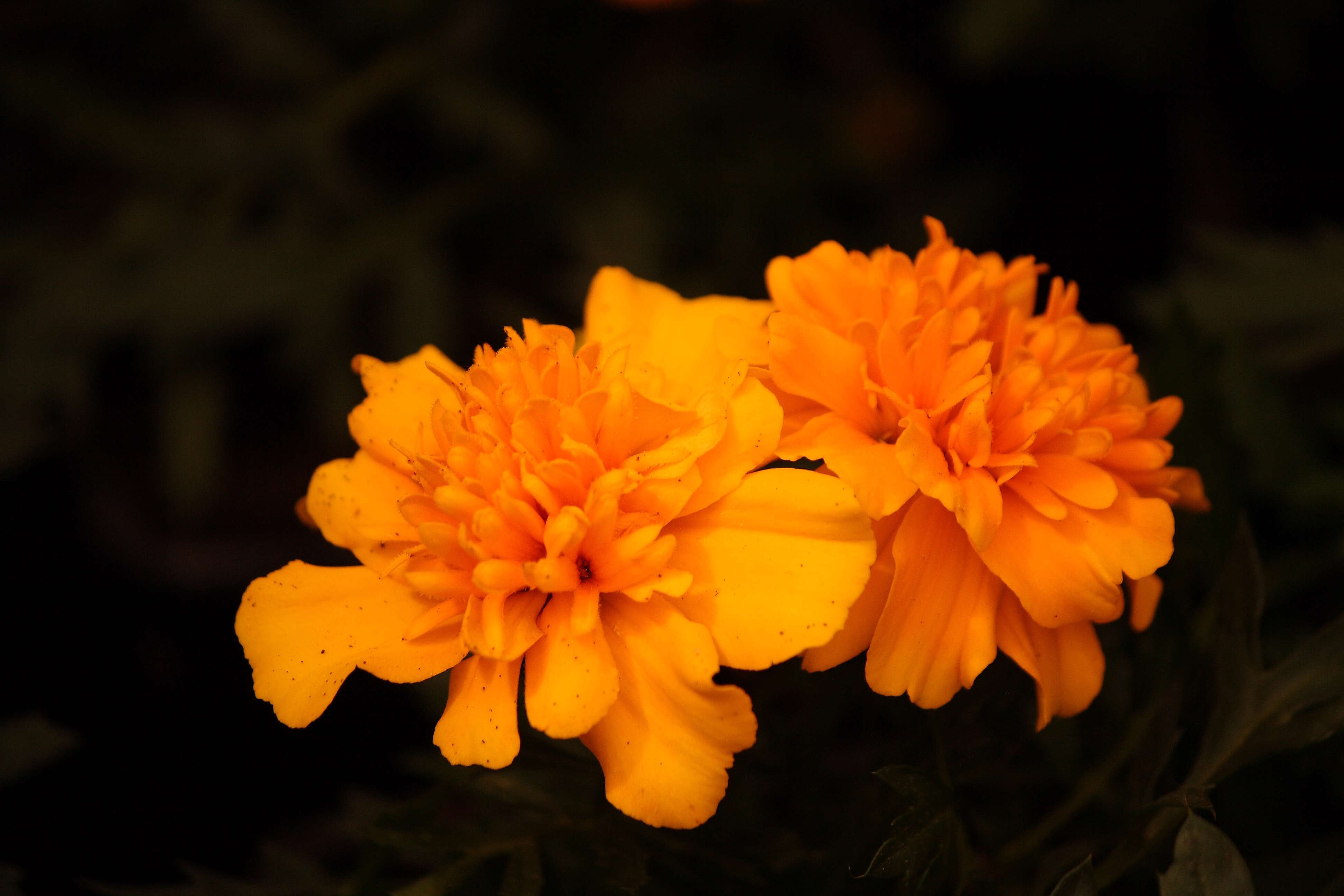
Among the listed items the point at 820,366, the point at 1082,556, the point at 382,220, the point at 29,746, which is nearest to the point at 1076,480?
the point at 1082,556

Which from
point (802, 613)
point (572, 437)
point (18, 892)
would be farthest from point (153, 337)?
point (802, 613)

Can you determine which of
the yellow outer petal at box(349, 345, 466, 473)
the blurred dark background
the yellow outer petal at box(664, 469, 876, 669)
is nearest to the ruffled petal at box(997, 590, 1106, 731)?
the yellow outer petal at box(664, 469, 876, 669)

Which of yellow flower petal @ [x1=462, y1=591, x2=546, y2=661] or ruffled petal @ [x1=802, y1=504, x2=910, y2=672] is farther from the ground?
yellow flower petal @ [x1=462, y1=591, x2=546, y2=661]

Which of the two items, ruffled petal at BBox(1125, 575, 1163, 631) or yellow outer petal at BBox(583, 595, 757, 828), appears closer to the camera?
yellow outer petal at BBox(583, 595, 757, 828)

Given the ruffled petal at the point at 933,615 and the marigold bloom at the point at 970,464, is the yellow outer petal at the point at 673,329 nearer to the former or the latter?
the marigold bloom at the point at 970,464

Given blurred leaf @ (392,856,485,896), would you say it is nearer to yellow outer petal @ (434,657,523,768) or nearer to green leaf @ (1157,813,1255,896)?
yellow outer petal @ (434,657,523,768)
